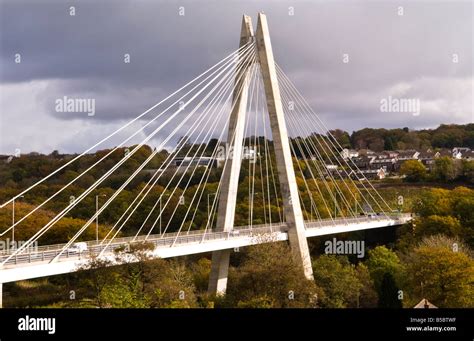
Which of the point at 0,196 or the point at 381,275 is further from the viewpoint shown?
the point at 0,196

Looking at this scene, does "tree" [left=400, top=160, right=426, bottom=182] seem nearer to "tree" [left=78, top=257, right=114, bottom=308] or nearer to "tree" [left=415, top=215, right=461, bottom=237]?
"tree" [left=415, top=215, right=461, bottom=237]

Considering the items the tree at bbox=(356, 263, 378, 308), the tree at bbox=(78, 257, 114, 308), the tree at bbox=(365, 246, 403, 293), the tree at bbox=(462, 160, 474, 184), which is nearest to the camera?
the tree at bbox=(78, 257, 114, 308)

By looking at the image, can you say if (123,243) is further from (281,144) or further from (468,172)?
(468,172)

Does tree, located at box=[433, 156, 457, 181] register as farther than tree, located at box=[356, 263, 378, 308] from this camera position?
Yes

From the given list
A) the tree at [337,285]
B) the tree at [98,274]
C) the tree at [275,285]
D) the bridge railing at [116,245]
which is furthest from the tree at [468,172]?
the tree at [98,274]

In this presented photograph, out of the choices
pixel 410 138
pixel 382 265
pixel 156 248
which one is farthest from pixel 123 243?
pixel 410 138

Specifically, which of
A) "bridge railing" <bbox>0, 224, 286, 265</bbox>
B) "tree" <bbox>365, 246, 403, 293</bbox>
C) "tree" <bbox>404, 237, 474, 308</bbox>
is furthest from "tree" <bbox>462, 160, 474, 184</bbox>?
"bridge railing" <bbox>0, 224, 286, 265</bbox>
